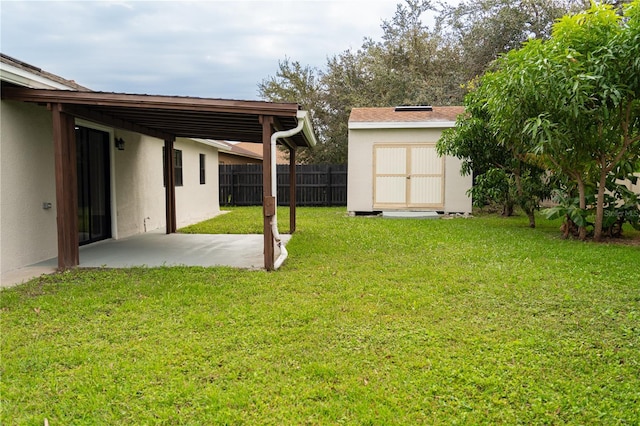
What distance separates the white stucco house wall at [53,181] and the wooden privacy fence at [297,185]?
200 inches

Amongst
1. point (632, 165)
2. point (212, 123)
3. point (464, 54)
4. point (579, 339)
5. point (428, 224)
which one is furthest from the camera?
point (464, 54)

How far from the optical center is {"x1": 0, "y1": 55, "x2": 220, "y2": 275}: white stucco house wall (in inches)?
216

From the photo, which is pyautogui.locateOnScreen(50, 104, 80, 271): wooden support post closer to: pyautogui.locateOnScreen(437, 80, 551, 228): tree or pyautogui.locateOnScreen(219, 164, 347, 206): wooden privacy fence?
pyautogui.locateOnScreen(437, 80, 551, 228): tree

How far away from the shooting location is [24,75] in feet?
17.0

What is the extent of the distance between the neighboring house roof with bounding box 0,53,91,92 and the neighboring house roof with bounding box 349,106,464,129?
8497 millimetres

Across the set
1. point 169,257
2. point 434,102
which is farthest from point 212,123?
point 434,102

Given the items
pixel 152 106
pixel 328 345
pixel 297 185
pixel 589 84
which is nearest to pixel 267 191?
pixel 152 106

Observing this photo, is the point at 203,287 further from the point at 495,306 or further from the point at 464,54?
the point at 464,54

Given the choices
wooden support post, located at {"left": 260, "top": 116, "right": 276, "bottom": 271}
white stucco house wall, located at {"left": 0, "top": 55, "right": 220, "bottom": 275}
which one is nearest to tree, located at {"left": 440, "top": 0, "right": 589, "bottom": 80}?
white stucco house wall, located at {"left": 0, "top": 55, "right": 220, "bottom": 275}

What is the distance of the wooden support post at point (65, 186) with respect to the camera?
17.9 feet

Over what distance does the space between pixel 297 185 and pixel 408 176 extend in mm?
5520

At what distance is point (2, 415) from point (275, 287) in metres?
2.79

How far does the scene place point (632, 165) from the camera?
812 cm

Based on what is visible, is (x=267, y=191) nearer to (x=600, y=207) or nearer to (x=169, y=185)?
(x=169, y=185)
